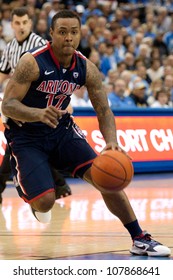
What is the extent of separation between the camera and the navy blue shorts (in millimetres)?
6906

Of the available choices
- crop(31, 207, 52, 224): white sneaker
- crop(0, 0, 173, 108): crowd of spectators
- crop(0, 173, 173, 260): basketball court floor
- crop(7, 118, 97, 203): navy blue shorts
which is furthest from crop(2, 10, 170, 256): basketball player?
crop(0, 0, 173, 108): crowd of spectators

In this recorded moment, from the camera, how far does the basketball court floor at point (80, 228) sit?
22.7ft

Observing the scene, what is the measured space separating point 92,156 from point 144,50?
13119 mm

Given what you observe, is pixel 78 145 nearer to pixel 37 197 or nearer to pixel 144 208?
pixel 37 197

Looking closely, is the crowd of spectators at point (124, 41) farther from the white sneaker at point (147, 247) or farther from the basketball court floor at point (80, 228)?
the white sneaker at point (147, 247)

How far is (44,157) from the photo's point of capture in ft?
23.1

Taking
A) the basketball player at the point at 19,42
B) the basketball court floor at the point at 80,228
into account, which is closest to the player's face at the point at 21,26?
the basketball player at the point at 19,42

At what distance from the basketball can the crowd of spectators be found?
8.86 meters

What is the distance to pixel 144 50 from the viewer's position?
1991 cm

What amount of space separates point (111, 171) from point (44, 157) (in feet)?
2.73

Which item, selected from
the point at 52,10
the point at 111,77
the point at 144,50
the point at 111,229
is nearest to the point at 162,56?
the point at 144,50

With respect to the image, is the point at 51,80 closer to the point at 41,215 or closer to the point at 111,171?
the point at 111,171

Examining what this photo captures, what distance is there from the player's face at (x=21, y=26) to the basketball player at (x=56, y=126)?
323cm

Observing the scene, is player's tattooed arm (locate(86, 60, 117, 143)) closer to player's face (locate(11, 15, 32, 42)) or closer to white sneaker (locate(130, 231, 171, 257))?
white sneaker (locate(130, 231, 171, 257))
